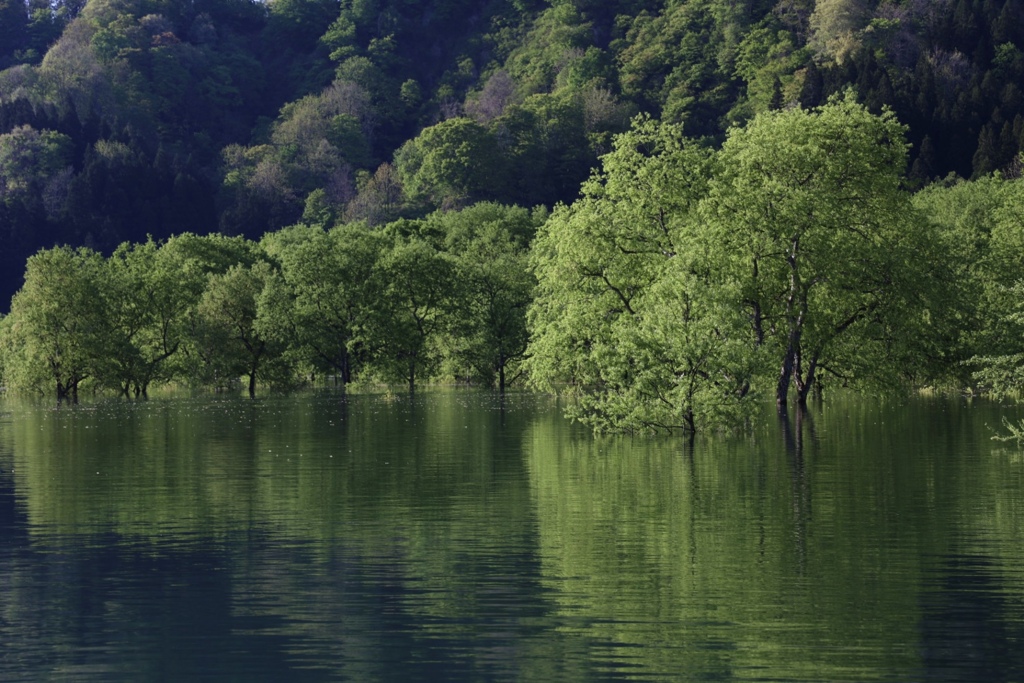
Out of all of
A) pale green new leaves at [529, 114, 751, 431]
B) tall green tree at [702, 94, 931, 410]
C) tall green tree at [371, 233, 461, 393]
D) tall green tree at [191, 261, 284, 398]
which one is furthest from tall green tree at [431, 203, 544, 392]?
tall green tree at [702, 94, 931, 410]

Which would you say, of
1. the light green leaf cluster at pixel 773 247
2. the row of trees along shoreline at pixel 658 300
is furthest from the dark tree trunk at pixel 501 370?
the light green leaf cluster at pixel 773 247

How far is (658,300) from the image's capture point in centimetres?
5588

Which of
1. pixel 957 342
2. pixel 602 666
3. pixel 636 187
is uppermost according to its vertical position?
pixel 636 187

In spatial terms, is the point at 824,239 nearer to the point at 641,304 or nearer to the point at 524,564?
the point at 641,304

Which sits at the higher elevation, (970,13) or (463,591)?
(970,13)

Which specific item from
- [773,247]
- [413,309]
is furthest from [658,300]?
[413,309]

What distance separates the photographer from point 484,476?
42094mm

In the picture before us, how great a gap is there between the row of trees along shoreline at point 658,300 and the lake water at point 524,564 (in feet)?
18.8

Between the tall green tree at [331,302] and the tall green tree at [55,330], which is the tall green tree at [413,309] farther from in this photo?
the tall green tree at [55,330]

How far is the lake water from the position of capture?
2009 cm

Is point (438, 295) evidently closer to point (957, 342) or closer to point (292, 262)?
point (292, 262)

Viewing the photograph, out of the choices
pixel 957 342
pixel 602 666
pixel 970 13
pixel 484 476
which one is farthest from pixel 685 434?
pixel 970 13

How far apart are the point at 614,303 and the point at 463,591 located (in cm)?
4075

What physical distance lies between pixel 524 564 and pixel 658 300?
3005 centimetres
